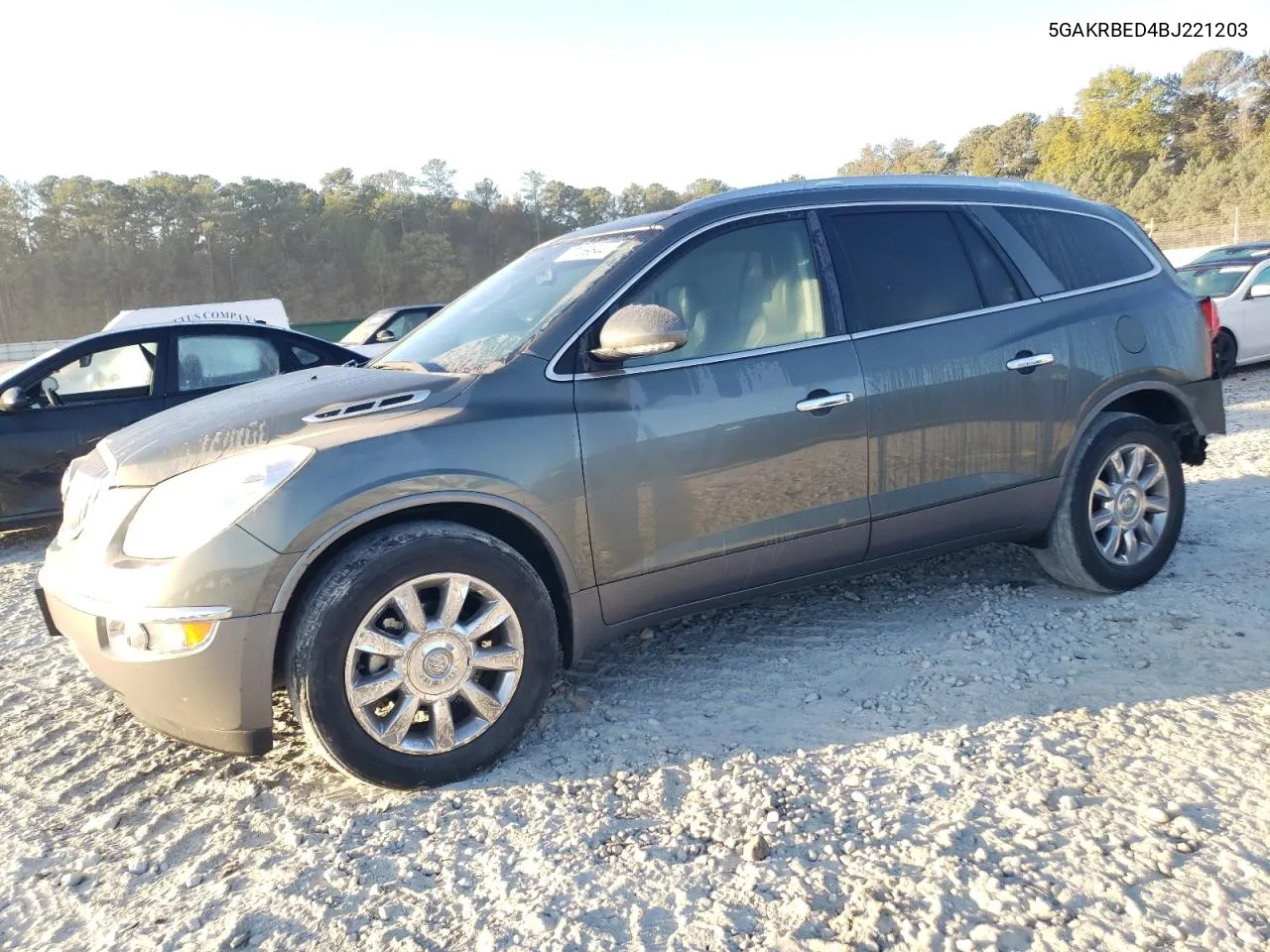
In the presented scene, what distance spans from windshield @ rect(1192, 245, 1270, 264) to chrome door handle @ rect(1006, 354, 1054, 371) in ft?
32.9

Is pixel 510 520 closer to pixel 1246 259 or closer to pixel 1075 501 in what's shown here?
pixel 1075 501

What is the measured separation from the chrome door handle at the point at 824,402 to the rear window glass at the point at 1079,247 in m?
Answer: 1.34

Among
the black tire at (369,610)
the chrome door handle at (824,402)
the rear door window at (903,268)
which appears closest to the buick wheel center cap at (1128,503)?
the rear door window at (903,268)

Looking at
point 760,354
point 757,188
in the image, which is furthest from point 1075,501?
point 757,188

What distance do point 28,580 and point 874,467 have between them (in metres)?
5.16

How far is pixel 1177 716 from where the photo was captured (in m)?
2.95

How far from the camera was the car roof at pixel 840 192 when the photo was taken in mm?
3469

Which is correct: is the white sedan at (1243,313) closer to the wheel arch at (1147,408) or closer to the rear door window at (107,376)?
the wheel arch at (1147,408)

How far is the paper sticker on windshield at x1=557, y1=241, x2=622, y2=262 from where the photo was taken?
11.2 feet

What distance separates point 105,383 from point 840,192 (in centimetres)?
551

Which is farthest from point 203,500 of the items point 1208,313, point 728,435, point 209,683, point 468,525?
point 1208,313

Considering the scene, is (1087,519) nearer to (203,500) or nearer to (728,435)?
(728,435)

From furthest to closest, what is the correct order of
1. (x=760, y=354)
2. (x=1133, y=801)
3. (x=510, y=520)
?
1. (x=760, y=354)
2. (x=510, y=520)
3. (x=1133, y=801)

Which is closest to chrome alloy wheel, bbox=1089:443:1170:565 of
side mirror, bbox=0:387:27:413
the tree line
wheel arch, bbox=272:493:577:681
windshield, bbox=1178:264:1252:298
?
wheel arch, bbox=272:493:577:681
